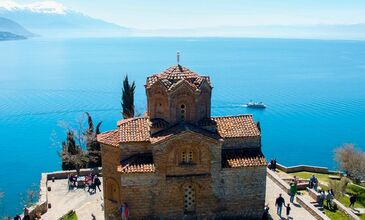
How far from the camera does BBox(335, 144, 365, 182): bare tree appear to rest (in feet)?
118

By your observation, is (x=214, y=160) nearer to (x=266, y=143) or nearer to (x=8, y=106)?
(x=266, y=143)

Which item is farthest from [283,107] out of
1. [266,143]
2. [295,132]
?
[266,143]

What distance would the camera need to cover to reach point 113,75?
5098 inches

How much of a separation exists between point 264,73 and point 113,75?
51877 mm

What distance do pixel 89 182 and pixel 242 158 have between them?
1190 centimetres

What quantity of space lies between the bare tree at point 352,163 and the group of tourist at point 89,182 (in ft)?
73.4

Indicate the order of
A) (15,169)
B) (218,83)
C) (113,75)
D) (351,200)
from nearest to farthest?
(351,200) < (15,169) < (218,83) < (113,75)

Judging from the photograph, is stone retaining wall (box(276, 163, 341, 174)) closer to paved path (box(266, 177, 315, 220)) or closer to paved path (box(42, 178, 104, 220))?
paved path (box(266, 177, 315, 220))

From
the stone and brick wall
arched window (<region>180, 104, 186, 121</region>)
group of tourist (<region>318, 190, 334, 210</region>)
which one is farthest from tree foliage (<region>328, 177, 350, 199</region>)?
arched window (<region>180, 104, 186, 121</region>)

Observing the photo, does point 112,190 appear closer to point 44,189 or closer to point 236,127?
point 236,127

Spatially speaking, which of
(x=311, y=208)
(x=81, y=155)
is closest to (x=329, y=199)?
(x=311, y=208)

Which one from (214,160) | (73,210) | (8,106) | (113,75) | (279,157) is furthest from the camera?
(113,75)

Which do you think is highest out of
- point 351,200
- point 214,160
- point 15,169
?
point 214,160

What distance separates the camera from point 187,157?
2130 cm
